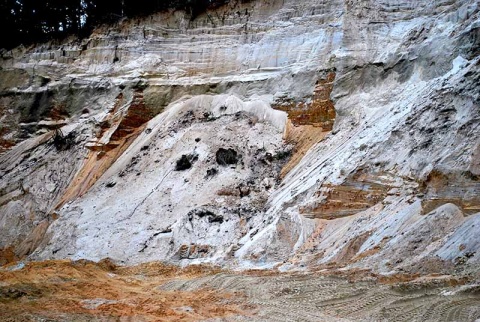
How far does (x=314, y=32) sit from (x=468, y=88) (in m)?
9.62

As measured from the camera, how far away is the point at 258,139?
22.1 metres

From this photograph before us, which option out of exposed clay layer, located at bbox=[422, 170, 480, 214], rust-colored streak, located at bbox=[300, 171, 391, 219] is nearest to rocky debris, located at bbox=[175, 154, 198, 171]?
rust-colored streak, located at bbox=[300, 171, 391, 219]

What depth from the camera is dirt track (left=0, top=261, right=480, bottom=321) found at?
998cm

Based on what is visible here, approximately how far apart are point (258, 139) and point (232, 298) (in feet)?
34.4

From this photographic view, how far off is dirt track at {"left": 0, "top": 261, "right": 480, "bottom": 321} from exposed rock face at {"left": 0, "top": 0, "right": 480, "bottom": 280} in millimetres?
1337

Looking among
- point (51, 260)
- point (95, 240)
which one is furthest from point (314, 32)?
point (51, 260)

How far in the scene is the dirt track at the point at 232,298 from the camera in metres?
9.98

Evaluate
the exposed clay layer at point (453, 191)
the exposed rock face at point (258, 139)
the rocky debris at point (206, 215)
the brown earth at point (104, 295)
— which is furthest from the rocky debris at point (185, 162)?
the exposed clay layer at point (453, 191)

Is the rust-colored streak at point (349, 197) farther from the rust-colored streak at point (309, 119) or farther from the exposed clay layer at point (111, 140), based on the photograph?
the exposed clay layer at point (111, 140)

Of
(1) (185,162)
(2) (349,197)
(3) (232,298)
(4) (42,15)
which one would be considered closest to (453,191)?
(2) (349,197)

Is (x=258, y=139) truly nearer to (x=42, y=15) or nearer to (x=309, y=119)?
→ (x=309, y=119)

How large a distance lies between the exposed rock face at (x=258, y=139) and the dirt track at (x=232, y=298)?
1.34 meters

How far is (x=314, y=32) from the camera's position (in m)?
24.1

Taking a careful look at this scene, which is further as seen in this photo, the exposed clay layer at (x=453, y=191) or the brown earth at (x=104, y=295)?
the exposed clay layer at (x=453, y=191)
